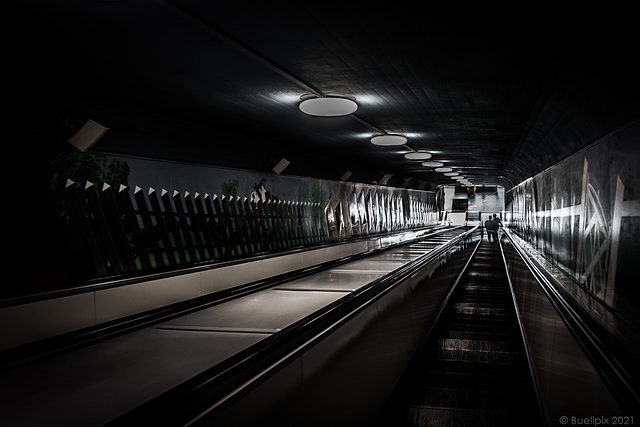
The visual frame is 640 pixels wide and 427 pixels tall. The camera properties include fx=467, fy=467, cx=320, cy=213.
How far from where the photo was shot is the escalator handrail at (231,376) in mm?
1505

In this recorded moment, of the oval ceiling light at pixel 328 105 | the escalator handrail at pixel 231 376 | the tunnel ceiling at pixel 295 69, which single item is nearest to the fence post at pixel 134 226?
the tunnel ceiling at pixel 295 69

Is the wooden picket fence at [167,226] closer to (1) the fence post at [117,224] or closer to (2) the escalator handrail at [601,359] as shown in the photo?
(1) the fence post at [117,224]

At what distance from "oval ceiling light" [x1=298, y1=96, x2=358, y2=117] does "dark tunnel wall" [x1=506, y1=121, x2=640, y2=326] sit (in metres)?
→ 2.71

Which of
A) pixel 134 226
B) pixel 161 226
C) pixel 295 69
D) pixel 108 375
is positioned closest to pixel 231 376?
pixel 108 375

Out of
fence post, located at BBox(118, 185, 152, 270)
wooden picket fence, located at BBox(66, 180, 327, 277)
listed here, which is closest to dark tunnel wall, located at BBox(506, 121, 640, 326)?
wooden picket fence, located at BBox(66, 180, 327, 277)

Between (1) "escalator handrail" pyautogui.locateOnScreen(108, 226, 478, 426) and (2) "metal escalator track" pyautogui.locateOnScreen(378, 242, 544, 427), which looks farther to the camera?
(2) "metal escalator track" pyautogui.locateOnScreen(378, 242, 544, 427)

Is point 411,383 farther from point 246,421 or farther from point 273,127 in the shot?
point 273,127

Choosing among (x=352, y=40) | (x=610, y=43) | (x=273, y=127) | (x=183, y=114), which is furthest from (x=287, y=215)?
(x=610, y=43)

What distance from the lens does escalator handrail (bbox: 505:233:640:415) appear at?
1.78 m

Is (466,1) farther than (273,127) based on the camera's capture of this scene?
No

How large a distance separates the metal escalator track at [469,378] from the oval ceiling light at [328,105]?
9.20 feet

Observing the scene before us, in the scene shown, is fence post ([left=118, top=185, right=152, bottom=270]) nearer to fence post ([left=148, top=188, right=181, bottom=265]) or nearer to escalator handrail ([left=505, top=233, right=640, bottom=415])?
fence post ([left=148, top=188, right=181, bottom=265])

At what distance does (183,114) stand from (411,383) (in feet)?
13.4

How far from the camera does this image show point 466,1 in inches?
111
